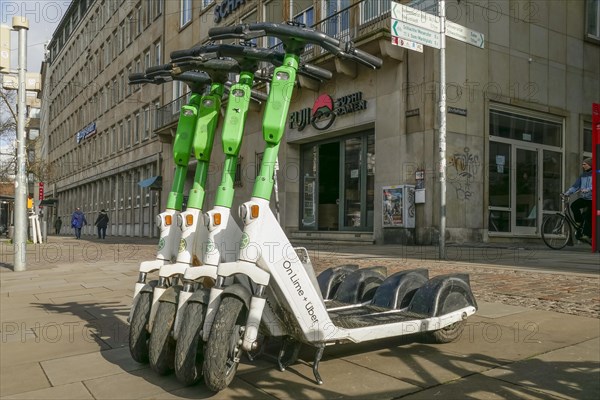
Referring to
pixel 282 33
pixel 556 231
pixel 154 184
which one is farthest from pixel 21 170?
pixel 154 184

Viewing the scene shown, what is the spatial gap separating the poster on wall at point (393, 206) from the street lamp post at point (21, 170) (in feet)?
28.9

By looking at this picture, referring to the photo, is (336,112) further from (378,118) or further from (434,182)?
(434,182)

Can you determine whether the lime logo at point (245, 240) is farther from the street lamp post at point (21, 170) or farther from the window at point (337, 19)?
the window at point (337, 19)

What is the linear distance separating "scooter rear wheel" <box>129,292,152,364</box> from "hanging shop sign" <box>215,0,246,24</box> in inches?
852

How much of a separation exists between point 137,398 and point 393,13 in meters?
7.71

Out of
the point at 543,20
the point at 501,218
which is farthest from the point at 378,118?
the point at 543,20

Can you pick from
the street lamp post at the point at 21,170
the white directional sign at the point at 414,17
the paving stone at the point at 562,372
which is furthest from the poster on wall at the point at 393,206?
the paving stone at the point at 562,372

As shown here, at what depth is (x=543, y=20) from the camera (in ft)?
55.8

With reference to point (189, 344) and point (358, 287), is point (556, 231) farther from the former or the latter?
point (189, 344)

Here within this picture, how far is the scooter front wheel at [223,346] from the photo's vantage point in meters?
2.97

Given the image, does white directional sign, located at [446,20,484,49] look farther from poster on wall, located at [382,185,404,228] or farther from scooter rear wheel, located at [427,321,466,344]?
scooter rear wheel, located at [427,321,466,344]

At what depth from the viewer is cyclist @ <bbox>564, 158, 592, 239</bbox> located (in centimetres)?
1087

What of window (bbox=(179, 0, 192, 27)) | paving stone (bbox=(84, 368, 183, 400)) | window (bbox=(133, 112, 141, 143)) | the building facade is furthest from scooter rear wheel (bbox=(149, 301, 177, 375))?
window (bbox=(133, 112, 141, 143))

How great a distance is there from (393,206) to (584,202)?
5.03 metres
